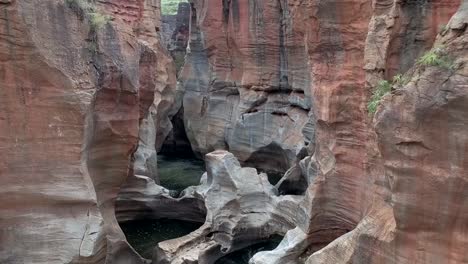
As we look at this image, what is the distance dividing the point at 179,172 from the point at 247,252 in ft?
29.5

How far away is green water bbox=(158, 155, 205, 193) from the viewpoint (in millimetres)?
19788

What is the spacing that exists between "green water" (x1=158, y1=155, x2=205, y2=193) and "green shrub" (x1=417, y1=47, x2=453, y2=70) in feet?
43.9

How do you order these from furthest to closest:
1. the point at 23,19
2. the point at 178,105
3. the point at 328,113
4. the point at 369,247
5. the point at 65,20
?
the point at 178,105 → the point at 328,113 → the point at 65,20 → the point at 23,19 → the point at 369,247

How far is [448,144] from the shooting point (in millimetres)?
5691

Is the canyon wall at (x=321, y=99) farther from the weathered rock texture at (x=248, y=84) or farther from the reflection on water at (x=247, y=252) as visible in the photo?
the reflection on water at (x=247, y=252)

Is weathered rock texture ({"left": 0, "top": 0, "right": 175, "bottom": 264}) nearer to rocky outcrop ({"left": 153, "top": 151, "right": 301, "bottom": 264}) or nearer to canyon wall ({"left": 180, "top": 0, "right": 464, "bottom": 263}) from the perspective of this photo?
rocky outcrop ({"left": 153, "top": 151, "right": 301, "bottom": 264})

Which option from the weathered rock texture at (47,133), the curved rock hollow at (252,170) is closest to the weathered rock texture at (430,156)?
the curved rock hollow at (252,170)

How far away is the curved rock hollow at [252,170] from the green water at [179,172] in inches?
86.7

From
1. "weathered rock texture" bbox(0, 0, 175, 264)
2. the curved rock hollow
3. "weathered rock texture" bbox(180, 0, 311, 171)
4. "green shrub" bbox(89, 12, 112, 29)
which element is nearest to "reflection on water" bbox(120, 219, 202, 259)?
the curved rock hollow

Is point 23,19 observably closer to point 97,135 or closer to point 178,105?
point 97,135

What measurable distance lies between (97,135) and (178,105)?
1467 centimetres

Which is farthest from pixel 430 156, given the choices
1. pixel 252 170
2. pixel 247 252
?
pixel 252 170

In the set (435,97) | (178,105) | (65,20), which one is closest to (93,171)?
(65,20)

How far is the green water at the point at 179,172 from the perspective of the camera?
19.8m
